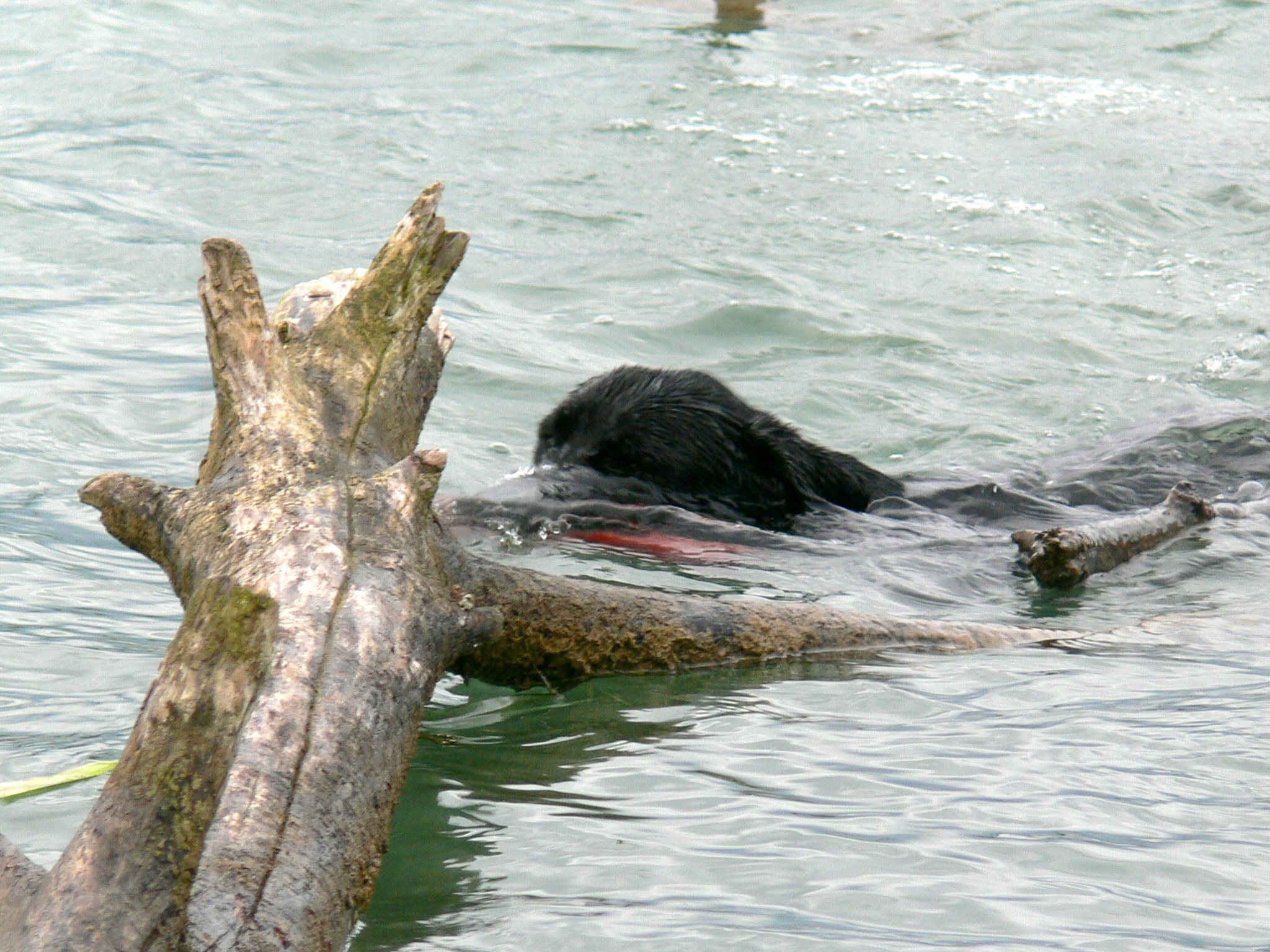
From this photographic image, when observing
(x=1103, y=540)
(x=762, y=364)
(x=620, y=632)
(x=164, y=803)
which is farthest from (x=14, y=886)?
(x=762, y=364)

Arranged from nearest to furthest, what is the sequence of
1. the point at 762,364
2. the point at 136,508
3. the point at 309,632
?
the point at 309,632
the point at 136,508
the point at 762,364

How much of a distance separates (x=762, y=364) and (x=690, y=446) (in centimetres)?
280

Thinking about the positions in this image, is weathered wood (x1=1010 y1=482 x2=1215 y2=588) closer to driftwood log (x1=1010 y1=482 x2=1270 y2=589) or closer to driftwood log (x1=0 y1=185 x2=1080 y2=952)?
driftwood log (x1=1010 y1=482 x2=1270 y2=589)

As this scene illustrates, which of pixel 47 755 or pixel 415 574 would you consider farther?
pixel 47 755

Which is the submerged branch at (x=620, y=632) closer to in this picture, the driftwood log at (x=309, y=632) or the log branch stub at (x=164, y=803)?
the driftwood log at (x=309, y=632)

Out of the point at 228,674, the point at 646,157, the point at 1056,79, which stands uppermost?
the point at 1056,79

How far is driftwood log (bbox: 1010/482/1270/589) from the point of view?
431 centimetres

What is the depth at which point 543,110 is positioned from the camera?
38.7ft

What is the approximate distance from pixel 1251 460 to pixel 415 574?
4941 mm

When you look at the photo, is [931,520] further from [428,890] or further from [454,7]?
[454,7]

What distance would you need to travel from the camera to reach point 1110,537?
4.76 m

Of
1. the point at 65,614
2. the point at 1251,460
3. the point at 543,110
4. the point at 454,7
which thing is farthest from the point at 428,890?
the point at 454,7

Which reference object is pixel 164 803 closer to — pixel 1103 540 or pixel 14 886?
pixel 14 886

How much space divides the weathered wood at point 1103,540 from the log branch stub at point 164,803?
260cm
